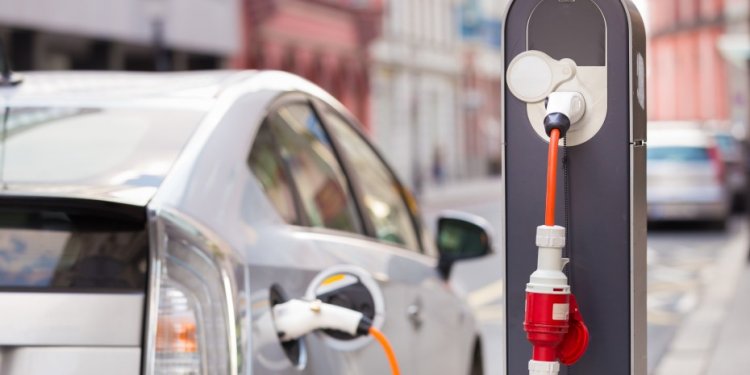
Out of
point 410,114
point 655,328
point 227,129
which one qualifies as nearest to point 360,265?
point 227,129

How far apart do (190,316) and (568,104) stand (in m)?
0.94

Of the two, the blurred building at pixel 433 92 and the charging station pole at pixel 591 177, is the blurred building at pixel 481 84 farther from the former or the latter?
the charging station pole at pixel 591 177

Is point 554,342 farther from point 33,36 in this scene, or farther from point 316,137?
point 33,36

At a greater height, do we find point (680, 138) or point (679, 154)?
point (680, 138)

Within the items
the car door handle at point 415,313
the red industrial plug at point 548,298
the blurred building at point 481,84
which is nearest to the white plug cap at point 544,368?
the red industrial plug at point 548,298

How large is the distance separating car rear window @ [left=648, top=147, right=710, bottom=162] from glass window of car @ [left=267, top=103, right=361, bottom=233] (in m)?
19.4

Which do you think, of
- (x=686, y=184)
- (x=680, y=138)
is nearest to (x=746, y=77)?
(x=680, y=138)

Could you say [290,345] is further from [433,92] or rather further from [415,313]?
[433,92]

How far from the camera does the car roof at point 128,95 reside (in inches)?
120

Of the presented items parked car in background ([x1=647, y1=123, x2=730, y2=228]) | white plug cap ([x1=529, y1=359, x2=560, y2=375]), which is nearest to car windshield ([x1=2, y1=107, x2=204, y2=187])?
white plug cap ([x1=529, y1=359, x2=560, y2=375])

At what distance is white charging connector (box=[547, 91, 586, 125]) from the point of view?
325 cm

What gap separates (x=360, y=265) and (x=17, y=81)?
3.25 ft

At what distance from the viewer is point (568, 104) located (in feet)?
10.7

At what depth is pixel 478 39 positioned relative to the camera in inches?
2406
